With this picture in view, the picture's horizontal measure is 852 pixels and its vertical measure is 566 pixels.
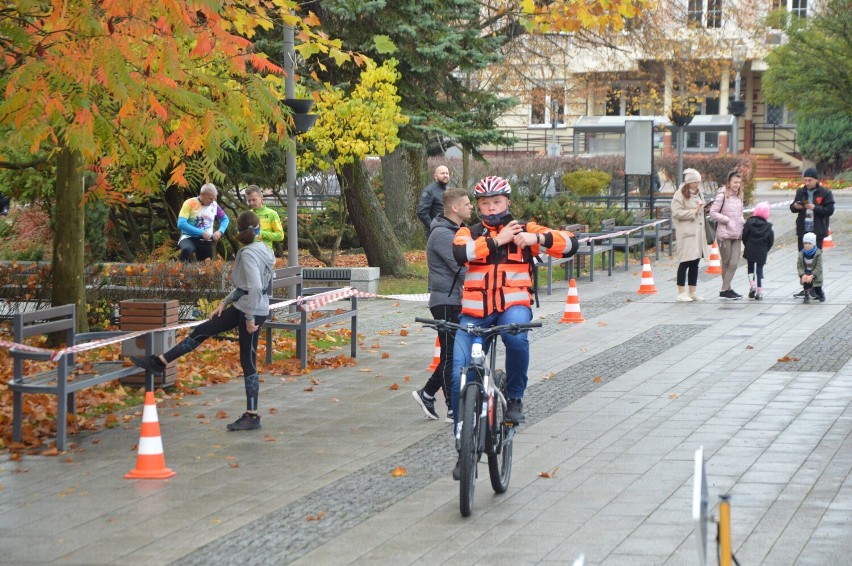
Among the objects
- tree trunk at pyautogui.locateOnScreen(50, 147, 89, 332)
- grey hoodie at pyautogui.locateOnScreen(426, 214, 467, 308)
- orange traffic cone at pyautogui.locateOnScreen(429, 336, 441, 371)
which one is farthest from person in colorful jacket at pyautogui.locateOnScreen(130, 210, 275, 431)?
tree trunk at pyautogui.locateOnScreen(50, 147, 89, 332)

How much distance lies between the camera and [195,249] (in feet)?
61.7

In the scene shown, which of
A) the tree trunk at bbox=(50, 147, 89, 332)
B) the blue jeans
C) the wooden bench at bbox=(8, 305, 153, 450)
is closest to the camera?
the blue jeans

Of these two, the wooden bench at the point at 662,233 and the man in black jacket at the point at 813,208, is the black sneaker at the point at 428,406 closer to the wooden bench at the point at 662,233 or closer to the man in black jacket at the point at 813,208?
the man in black jacket at the point at 813,208

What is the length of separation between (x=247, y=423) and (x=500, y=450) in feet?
9.09

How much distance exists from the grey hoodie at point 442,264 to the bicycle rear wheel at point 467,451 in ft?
8.91

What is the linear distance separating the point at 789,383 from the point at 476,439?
5.19 m

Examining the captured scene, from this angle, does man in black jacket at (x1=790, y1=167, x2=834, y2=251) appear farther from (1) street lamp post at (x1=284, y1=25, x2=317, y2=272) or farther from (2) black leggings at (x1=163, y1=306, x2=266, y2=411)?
Answer: (2) black leggings at (x1=163, y1=306, x2=266, y2=411)

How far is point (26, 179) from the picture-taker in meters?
21.3

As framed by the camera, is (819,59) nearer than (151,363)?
No

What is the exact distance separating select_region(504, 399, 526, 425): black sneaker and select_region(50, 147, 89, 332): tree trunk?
681cm

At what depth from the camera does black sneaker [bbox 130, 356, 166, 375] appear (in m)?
10.2

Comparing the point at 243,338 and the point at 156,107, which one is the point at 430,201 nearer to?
the point at 243,338

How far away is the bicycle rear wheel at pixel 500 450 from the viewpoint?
24.7 ft

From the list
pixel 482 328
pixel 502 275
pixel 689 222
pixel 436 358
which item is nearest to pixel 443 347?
pixel 436 358
